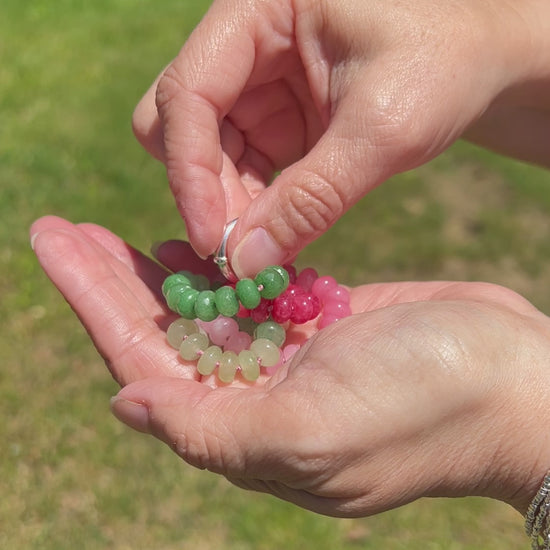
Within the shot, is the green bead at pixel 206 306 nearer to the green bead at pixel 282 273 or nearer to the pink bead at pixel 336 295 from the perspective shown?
the green bead at pixel 282 273

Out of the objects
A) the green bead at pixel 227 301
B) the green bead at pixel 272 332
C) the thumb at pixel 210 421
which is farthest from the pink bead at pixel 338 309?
the thumb at pixel 210 421

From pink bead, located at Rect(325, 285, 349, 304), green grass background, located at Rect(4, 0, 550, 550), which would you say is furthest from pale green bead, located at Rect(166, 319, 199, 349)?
green grass background, located at Rect(4, 0, 550, 550)

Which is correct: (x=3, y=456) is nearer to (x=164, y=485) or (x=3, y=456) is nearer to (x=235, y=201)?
(x=164, y=485)

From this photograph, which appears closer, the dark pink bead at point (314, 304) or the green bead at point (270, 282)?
the green bead at point (270, 282)

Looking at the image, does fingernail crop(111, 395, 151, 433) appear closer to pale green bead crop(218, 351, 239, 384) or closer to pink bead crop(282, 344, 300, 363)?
pale green bead crop(218, 351, 239, 384)

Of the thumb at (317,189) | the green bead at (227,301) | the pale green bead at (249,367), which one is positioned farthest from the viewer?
the green bead at (227,301)

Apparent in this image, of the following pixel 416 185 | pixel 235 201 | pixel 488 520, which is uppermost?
pixel 235 201

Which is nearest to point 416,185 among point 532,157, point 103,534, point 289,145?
point 532,157

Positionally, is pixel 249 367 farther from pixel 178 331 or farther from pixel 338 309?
pixel 338 309
